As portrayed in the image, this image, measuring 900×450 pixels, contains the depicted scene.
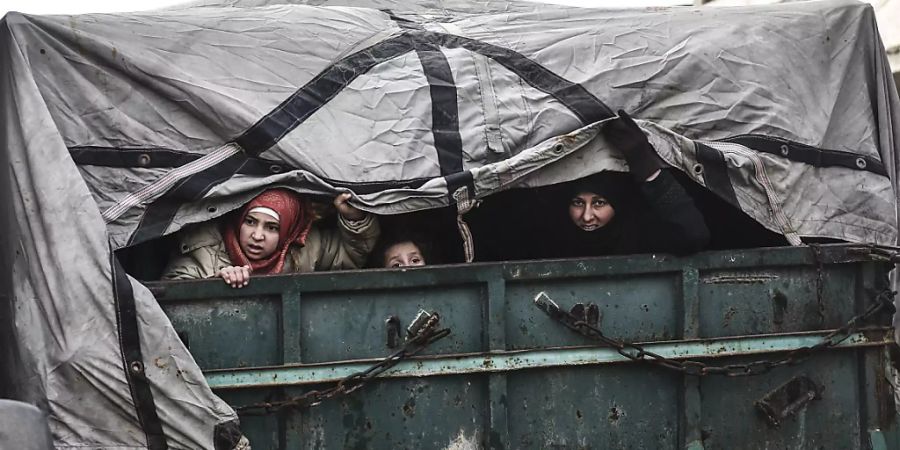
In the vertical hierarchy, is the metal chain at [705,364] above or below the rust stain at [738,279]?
below

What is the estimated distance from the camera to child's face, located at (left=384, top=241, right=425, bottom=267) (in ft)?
14.1

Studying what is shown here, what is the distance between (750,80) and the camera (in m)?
4.42

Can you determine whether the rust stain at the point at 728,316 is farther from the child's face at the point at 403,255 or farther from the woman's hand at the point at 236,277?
the woman's hand at the point at 236,277

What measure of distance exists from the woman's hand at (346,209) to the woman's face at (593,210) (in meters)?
0.93

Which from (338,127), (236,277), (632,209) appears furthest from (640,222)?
(236,277)

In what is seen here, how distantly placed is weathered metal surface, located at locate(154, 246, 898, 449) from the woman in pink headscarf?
0.29 metres

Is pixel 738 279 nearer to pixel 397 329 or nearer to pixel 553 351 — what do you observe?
pixel 553 351

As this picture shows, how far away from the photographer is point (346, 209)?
3936mm

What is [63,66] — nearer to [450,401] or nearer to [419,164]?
[419,164]

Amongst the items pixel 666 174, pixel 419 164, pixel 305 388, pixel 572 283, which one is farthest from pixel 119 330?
pixel 666 174

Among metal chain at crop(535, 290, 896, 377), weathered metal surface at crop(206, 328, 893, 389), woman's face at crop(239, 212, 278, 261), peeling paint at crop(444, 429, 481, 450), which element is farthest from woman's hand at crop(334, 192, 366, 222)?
peeling paint at crop(444, 429, 481, 450)

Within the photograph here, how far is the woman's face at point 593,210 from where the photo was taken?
436 cm

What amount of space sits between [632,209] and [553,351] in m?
0.78

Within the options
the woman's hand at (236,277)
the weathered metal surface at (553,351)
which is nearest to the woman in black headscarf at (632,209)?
the weathered metal surface at (553,351)
